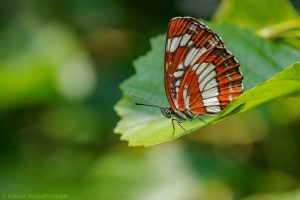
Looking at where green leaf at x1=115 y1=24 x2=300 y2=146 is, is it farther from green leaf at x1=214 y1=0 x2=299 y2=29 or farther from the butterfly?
green leaf at x1=214 y1=0 x2=299 y2=29

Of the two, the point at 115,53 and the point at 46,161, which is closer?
the point at 46,161

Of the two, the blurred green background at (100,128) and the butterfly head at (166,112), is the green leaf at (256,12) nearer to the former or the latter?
the blurred green background at (100,128)

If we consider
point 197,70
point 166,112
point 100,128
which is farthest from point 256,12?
point 100,128

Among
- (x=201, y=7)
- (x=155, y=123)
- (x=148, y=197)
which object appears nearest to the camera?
(x=155, y=123)

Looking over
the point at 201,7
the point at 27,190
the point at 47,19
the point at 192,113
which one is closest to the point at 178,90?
the point at 192,113

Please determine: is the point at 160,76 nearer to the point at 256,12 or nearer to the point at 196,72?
the point at 196,72

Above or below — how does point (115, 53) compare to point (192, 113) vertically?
above

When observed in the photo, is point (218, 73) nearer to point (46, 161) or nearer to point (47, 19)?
point (46, 161)
